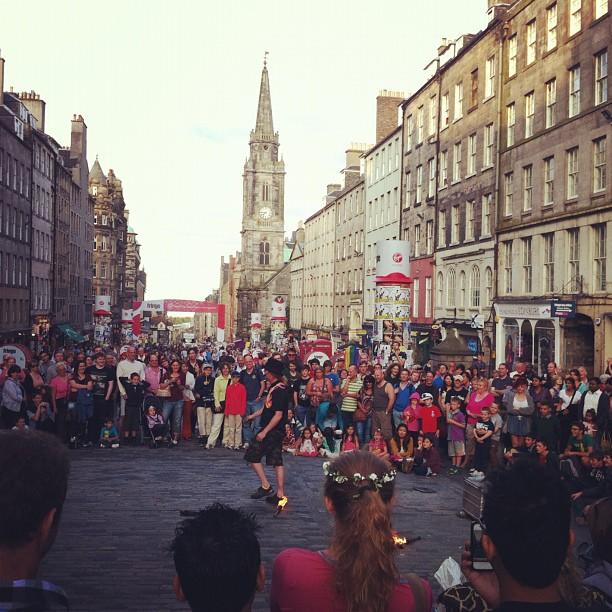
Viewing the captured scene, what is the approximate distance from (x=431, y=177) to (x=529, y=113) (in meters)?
11.5

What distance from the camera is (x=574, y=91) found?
26.5m

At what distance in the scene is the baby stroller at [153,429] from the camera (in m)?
15.9

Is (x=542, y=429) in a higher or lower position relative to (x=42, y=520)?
lower

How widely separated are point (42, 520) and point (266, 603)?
15.2 ft

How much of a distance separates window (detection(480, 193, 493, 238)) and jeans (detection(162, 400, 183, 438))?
20.9 m

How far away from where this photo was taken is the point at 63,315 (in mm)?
62812

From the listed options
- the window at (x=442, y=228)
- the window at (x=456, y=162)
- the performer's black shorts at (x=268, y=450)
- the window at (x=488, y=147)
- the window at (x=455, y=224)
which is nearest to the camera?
the performer's black shorts at (x=268, y=450)

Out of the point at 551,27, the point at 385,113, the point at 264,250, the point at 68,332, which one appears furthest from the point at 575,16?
the point at 264,250

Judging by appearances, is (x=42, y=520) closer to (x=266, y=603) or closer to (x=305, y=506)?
(x=266, y=603)

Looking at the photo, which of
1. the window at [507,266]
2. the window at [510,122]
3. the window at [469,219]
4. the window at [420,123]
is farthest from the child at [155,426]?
the window at [420,123]

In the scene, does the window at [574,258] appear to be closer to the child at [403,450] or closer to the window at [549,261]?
the window at [549,261]

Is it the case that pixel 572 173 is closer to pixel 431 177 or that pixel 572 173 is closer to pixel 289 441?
pixel 431 177

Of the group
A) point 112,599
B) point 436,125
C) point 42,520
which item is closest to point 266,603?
point 112,599

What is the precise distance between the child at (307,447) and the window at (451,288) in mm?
23825
